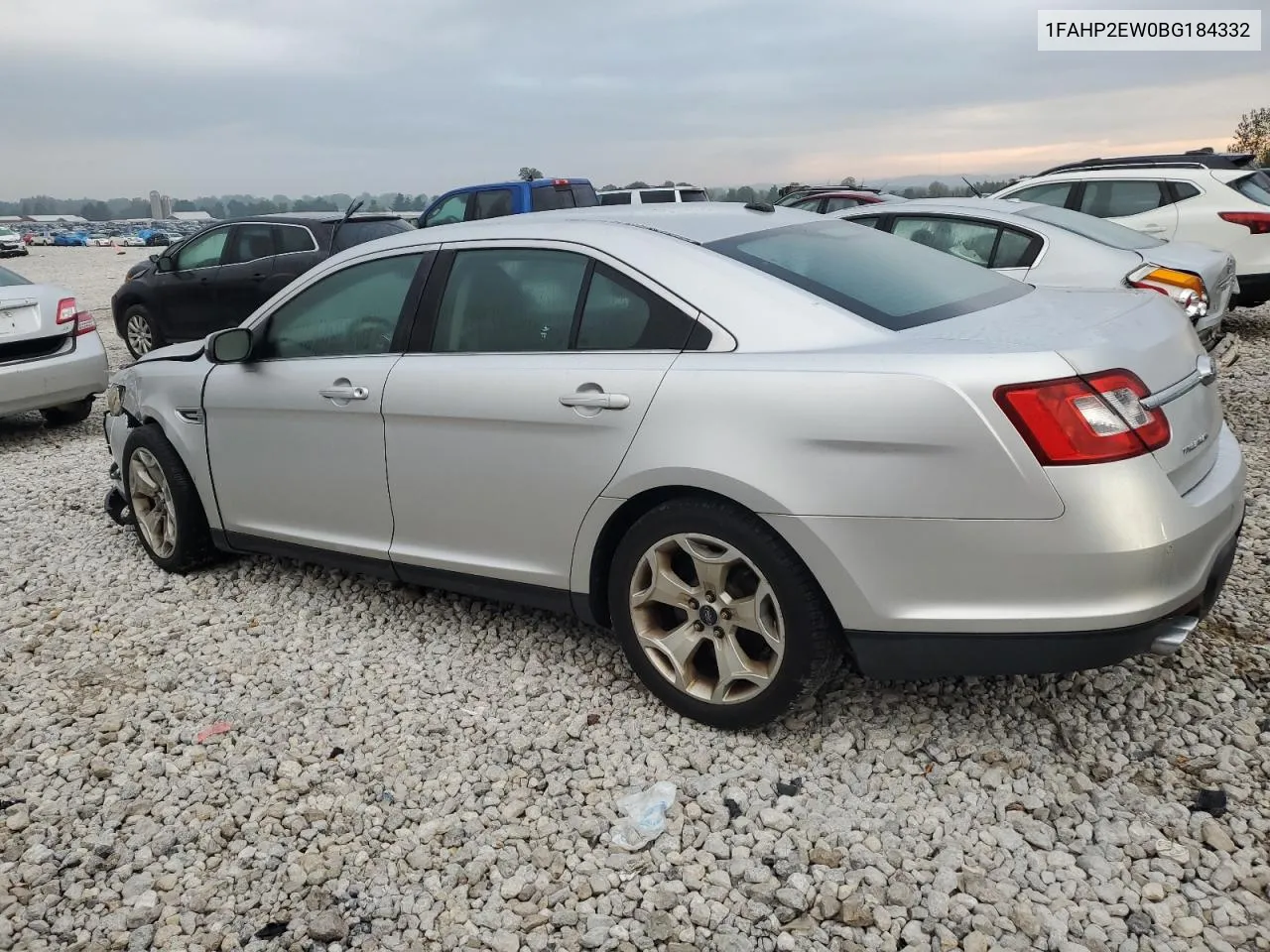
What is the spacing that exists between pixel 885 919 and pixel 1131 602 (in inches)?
38.2

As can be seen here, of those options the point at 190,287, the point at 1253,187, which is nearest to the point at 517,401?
the point at 190,287

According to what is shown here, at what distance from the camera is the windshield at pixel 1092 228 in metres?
6.88

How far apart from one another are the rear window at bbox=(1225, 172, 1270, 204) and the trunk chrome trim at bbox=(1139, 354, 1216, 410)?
308 inches

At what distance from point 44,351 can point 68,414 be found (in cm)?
94

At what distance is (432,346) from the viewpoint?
3682 mm

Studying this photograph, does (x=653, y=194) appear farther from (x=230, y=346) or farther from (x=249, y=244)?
A: (x=230, y=346)

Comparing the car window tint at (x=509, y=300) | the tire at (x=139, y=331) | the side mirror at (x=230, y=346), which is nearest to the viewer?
the car window tint at (x=509, y=300)

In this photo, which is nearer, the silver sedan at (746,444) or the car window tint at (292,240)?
the silver sedan at (746,444)

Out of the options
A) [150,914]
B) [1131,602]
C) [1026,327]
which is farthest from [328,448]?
[1131,602]

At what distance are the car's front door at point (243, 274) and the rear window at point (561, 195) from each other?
3.81m

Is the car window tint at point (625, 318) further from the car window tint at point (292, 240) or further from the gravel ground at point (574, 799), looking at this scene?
the car window tint at point (292, 240)

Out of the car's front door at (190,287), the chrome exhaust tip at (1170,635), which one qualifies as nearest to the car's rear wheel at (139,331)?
the car's front door at (190,287)

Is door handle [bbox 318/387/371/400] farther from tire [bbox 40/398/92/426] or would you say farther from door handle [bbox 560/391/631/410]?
tire [bbox 40/398/92/426]

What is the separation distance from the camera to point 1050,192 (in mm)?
10141
